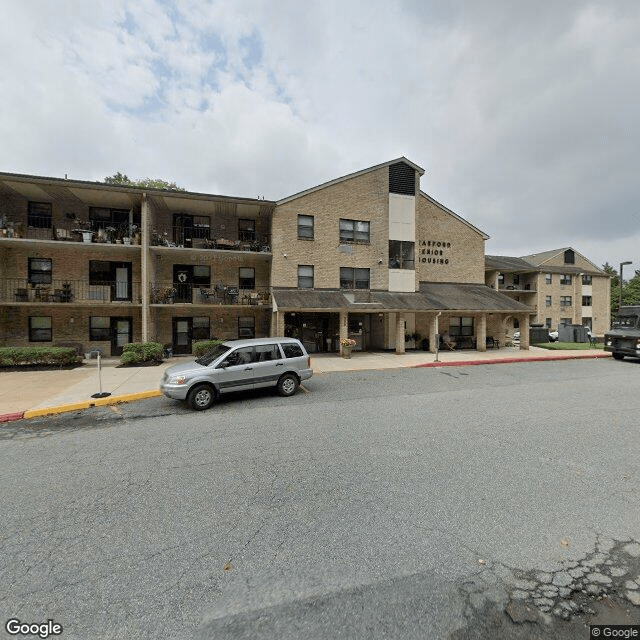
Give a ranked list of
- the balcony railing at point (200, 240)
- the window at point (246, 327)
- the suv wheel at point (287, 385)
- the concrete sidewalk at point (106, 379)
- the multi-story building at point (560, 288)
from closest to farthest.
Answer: the concrete sidewalk at point (106, 379), the suv wheel at point (287, 385), the balcony railing at point (200, 240), the window at point (246, 327), the multi-story building at point (560, 288)

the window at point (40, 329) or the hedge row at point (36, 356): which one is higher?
the window at point (40, 329)

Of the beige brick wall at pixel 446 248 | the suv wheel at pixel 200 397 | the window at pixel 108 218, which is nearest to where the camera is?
the suv wheel at pixel 200 397

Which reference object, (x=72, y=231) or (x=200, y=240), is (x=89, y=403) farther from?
(x=200, y=240)

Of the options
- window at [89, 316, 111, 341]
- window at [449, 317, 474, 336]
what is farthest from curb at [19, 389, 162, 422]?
window at [449, 317, 474, 336]

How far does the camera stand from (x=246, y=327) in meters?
20.3

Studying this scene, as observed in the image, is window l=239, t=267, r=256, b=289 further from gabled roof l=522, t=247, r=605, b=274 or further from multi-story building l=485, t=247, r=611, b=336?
gabled roof l=522, t=247, r=605, b=274

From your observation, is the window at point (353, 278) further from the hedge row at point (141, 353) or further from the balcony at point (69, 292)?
the balcony at point (69, 292)

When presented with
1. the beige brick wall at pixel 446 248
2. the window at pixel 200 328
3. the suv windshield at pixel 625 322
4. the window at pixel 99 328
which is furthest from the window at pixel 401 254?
the window at pixel 99 328

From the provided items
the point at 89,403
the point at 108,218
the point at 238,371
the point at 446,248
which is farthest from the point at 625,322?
the point at 108,218

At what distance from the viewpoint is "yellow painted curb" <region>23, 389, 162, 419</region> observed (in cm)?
818

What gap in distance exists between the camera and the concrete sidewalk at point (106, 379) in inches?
348

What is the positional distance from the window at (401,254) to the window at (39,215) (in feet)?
66.7

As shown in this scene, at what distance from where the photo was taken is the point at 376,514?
3.84 metres

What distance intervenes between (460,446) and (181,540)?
4.72 m
